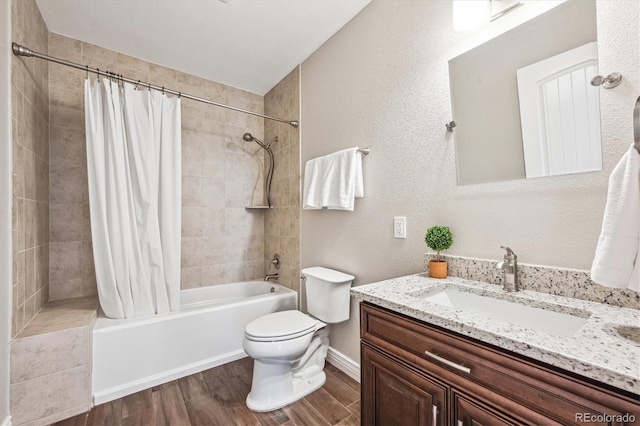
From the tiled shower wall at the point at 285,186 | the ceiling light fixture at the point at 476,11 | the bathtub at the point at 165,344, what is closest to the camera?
the ceiling light fixture at the point at 476,11

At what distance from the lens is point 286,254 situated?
2.64 meters

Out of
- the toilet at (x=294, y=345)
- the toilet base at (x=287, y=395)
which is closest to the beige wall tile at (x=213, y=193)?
the toilet at (x=294, y=345)

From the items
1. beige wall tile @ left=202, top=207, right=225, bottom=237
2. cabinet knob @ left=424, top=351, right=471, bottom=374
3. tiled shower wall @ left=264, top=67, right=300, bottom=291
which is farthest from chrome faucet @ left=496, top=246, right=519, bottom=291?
beige wall tile @ left=202, top=207, right=225, bottom=237

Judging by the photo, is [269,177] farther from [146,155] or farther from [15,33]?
[15,33]

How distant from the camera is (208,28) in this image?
1.99m

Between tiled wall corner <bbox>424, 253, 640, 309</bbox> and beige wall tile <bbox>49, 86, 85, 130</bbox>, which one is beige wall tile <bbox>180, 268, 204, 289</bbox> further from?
tiled wall corner <bbox>424, 253, 640, 309</bbox>

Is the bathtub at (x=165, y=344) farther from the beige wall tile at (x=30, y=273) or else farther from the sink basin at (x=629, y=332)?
the sink basin at (x=629, y=332)

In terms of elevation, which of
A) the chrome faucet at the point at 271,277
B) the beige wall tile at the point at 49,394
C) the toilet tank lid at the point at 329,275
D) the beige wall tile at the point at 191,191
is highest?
the beige wall tile at the point at 191,191

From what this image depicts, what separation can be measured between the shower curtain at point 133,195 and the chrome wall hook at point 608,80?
234 centimetres

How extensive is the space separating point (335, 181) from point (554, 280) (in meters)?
1.26

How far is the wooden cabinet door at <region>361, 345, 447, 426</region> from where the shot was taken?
2.60 feet

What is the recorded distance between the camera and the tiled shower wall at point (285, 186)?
2482 millimetres

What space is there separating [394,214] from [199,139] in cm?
207

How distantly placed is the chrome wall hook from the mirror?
16 mm
